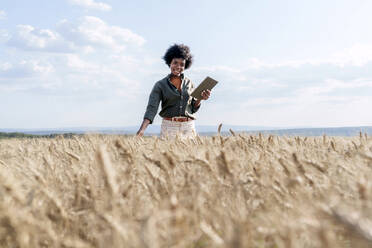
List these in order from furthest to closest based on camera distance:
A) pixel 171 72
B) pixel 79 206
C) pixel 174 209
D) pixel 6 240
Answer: pixel 171 72 → pixel 79 206 → pixel 6 240 → pixel 174 209

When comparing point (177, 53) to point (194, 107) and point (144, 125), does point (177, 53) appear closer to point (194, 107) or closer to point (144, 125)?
point (194, 107)

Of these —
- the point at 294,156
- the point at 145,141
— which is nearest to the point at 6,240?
the point at 294,156

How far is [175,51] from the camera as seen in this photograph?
556cm

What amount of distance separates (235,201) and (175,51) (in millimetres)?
4378

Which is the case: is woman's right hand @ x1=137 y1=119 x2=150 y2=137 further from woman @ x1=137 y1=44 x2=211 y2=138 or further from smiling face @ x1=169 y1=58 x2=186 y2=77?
smiling face @ x1=169 y1=58 x2=186 y2=77

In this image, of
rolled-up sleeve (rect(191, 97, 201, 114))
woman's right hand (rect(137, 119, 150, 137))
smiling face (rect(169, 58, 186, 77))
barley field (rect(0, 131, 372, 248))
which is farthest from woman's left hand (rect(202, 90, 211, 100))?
barley field (rect(0, 131, 372, 248))

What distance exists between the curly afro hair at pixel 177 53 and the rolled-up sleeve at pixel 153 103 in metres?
0.56

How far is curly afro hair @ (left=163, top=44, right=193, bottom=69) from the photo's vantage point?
552 cm

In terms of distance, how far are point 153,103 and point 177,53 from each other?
2.81 ft

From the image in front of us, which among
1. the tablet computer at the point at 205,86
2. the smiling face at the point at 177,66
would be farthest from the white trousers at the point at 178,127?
the smiling face at the point at 177,66

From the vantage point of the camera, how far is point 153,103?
5.29 metres

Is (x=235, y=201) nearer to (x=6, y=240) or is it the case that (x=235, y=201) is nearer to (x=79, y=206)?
(x=79, y=206)

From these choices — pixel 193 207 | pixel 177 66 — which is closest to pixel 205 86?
pixel 177 66

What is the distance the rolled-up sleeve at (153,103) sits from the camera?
5.21m
